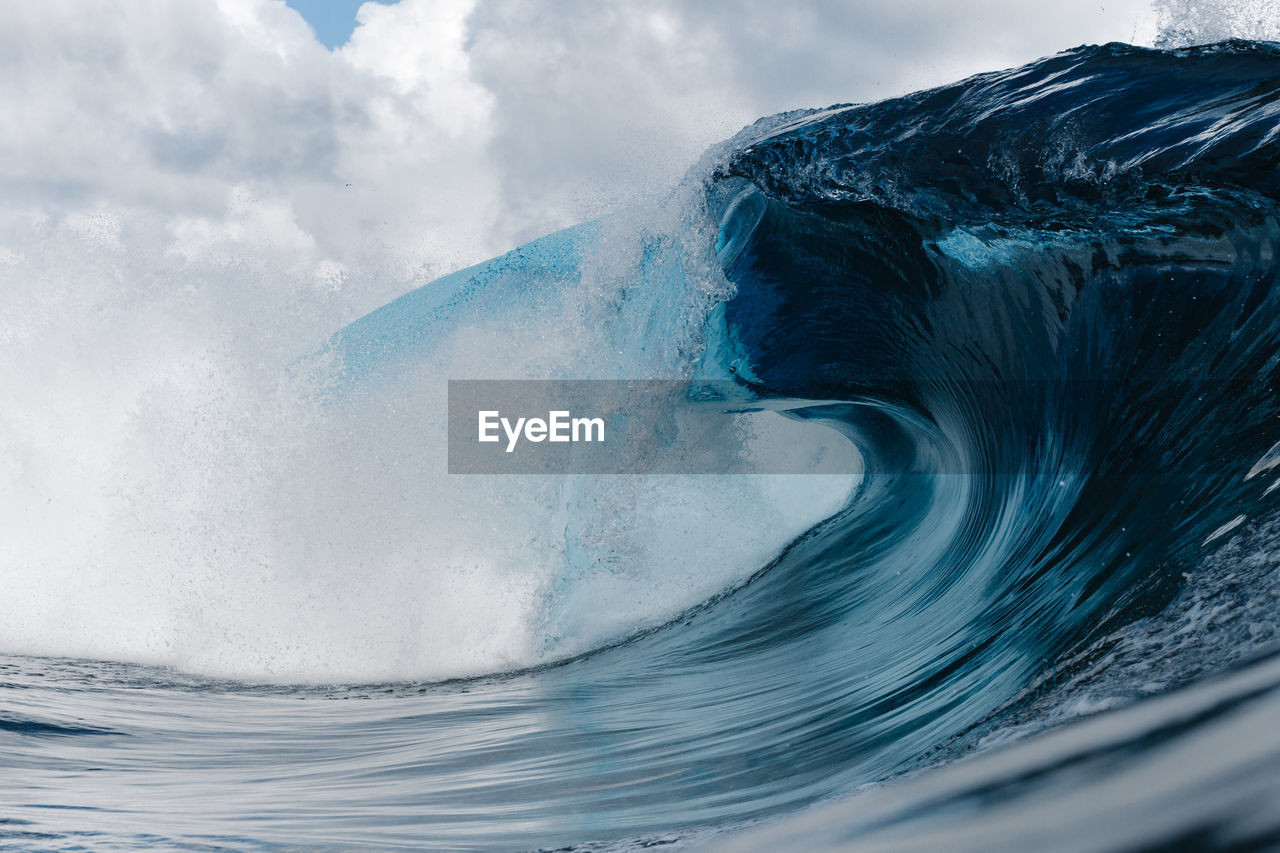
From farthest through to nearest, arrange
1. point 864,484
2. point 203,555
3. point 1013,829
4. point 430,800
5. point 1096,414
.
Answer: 1. point 864,484
2. point 203,555
3. point 1096,414
4. point 430,800
5. point 1013,829

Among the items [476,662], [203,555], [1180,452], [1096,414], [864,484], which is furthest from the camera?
[864,484]

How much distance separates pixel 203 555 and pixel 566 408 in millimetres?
2927

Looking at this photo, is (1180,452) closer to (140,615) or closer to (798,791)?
(798,791)

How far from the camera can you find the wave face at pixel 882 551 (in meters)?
1.54

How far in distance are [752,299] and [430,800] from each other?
3472 millimetres

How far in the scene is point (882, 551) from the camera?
5223mm

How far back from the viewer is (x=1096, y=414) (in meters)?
3.32

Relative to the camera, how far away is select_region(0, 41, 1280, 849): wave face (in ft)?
5.06

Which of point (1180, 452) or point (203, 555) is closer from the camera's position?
point (1180, 452)

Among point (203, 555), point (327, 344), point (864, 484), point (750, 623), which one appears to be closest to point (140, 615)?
point (203, 555)

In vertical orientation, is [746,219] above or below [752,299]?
above

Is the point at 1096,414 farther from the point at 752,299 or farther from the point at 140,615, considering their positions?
the point at 140,615

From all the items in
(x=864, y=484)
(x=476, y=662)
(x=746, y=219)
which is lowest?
(x=476, y=662)

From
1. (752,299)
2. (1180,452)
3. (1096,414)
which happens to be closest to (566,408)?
(752,299)
